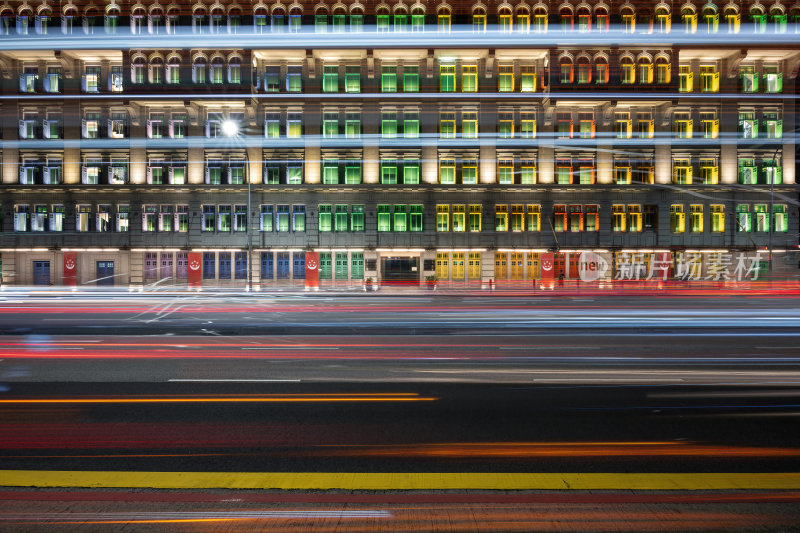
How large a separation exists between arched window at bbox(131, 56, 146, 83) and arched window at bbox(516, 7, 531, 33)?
101 ft

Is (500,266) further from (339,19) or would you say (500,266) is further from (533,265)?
(339,19)

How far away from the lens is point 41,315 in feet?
→ 64.4

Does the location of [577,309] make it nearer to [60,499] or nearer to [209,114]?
[60,499]

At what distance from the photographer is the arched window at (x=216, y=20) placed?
3845 centimetres

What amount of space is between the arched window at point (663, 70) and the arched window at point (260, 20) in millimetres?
32203

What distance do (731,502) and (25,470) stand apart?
24.2ft

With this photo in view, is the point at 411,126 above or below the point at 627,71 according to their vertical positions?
below

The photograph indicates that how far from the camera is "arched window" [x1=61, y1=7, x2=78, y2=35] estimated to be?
38.7 metres

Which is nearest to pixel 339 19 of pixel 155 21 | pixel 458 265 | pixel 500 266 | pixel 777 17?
pixel 155 21

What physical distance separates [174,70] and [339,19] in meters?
14.2

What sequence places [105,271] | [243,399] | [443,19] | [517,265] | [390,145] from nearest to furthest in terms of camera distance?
[243,399], [443,19], [390,145], [105,271], [517,265]

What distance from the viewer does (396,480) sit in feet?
16.7

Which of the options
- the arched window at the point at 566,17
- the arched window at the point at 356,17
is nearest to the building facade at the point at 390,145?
the arched window at the point at 356,17

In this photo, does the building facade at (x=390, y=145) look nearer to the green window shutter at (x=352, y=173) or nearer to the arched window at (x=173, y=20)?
the arched window at (x=173, y=20)
